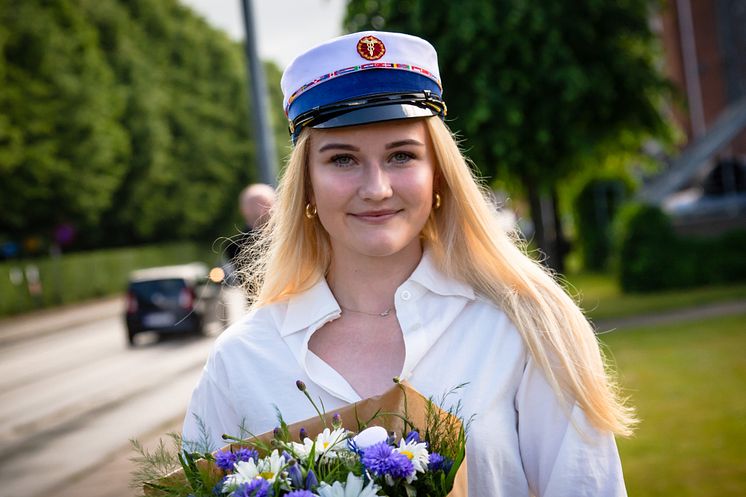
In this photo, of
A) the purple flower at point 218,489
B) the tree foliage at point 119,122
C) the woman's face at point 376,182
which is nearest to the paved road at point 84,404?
the woman's face at point 376,182

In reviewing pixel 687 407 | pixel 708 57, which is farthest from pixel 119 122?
pixel 687 407

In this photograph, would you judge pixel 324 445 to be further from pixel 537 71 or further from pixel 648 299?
pixel 648 299

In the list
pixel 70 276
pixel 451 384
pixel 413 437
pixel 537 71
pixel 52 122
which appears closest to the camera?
pixel 413 437

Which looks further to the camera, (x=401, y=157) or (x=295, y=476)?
(x=401, y=157)

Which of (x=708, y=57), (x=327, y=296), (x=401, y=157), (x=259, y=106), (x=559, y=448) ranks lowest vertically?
(x=559, y=448)

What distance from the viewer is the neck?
8.02 ft

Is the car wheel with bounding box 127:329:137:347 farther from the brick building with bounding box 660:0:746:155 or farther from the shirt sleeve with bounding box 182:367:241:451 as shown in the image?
the brick building with bounding box 660:0:746:155

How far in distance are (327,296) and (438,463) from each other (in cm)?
88

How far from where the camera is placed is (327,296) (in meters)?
2.48

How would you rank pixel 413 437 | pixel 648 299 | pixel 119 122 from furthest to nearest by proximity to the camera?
1. pixel 119 122
2. pixel 648 299
3. pixel 413 437

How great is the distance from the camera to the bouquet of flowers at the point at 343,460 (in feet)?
5.17

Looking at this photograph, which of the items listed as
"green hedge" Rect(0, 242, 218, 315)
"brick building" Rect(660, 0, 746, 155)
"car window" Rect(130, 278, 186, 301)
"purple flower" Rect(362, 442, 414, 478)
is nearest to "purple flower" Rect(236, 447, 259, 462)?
"purple flower" Rect(362, 442, 414, 478)

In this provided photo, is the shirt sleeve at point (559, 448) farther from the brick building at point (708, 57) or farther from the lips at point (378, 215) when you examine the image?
the brick building at point (708, 57)

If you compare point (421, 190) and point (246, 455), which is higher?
point (421, 190)
